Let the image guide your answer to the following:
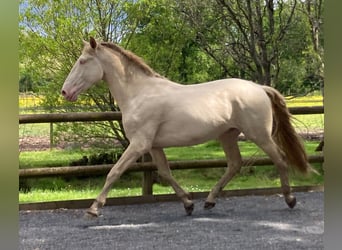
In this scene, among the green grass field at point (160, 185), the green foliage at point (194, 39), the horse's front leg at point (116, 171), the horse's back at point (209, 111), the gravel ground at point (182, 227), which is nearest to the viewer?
the gravel ground at point (182, 227)

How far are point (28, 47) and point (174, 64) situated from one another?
1.10 meters

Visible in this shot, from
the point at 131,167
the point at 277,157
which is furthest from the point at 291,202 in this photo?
the point at 131,167

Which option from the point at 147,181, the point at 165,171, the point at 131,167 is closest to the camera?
the point at 165,171

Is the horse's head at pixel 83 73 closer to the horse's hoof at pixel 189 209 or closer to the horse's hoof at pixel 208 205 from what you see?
the horse's hoof at pixel 189 209

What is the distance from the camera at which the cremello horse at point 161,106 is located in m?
2.74

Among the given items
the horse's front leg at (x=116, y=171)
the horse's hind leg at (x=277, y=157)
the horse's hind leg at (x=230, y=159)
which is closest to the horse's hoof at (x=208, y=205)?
the horse's hind leg at (x=230, y=159)

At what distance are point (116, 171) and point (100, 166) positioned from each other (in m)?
0.80

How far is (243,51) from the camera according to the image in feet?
11.9

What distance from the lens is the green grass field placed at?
346 cm

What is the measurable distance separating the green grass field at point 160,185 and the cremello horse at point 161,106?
56cm

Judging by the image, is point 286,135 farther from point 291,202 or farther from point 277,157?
point 291,202

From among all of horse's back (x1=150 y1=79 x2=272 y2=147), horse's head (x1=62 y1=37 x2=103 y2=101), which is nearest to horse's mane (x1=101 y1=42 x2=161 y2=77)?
horse's head (x1=62 y1=37 x2=103 y2=101)

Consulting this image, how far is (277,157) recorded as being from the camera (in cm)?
301
